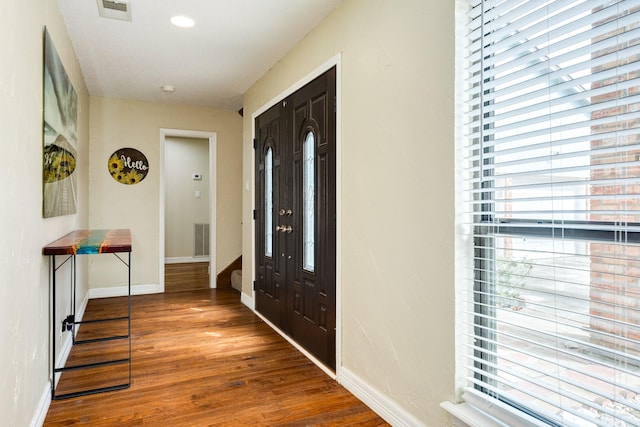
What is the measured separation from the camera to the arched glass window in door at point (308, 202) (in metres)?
3.08

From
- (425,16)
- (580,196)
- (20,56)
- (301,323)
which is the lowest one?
(301,323)

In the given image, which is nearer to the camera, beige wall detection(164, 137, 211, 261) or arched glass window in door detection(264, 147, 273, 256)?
arched glass window in door detection(264, 147, 273, 256)

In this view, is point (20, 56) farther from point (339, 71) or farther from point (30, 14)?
point (339, 71)

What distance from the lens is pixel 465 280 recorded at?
1.77 m

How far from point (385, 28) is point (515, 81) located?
0.87m

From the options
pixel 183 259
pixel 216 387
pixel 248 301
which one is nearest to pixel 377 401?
pixel 216 387

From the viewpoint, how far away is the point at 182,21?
2.95 m

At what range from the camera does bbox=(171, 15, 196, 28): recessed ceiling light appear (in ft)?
9.48

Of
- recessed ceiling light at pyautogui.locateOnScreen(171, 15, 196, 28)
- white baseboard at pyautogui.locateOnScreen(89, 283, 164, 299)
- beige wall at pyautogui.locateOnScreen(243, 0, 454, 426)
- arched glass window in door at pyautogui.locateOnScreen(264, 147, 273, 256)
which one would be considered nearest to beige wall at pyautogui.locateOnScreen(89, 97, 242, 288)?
white baseboard at pyautogui.locateOnScreen(89, 283, 164, 299)

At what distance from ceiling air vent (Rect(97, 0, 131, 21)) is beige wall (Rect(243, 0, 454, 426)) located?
1.33 metres

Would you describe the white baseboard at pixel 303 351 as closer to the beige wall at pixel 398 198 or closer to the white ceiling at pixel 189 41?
the beige wall at pixel 398 198

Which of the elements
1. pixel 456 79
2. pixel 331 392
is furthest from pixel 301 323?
pixel 456 79

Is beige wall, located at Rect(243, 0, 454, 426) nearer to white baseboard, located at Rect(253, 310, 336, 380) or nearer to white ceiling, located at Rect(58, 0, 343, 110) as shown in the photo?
white baseboard, located at Rect(253, 310, 336, 380)

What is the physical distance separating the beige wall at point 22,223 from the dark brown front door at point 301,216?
1.63 meters
